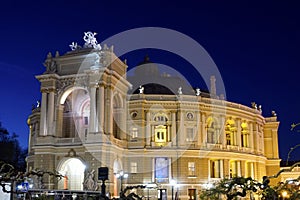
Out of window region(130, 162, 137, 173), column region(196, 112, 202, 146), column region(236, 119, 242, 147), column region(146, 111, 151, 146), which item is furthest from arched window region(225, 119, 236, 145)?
window region(130, 162, 137, 173)

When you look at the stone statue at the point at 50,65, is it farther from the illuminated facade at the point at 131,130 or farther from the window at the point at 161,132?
the window at the point at 161,132

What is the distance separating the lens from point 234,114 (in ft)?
204

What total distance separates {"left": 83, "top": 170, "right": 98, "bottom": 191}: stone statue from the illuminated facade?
0.75 metres

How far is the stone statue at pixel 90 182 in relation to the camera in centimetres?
4677

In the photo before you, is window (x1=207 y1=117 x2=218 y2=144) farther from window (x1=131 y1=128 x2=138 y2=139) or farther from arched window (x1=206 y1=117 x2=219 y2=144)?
window (x1=131 y1=128 x2=138 y2=139)

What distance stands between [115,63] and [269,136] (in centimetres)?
3008

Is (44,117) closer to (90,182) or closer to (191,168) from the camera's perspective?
(90,182)

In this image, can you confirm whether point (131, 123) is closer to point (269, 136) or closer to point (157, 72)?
point (157, 72)

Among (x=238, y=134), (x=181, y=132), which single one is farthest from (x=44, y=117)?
(x=238, y=134)

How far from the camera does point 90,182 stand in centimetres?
4688

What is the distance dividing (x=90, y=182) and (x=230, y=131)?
23.8 metres

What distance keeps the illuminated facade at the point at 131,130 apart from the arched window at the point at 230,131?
138mm

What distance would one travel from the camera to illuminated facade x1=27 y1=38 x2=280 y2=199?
49.8 meters

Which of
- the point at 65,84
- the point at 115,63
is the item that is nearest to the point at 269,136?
the point at 115,63
